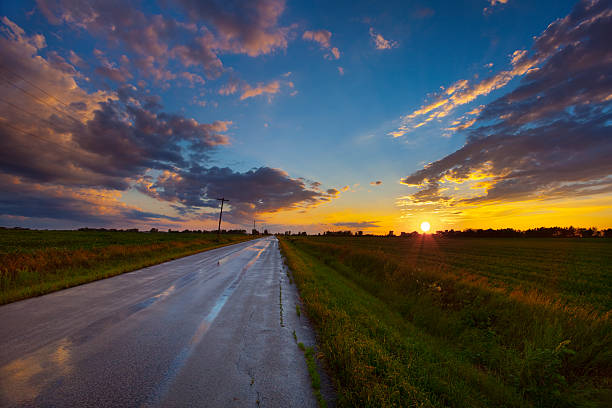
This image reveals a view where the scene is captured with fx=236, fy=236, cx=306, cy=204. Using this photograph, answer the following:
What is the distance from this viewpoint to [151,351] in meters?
4.28

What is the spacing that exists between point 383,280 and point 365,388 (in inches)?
391

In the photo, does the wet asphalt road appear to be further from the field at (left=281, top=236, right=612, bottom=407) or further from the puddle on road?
the field at (left=281, top=236, right=612, bottom=407)

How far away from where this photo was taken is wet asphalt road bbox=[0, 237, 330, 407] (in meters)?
3.15

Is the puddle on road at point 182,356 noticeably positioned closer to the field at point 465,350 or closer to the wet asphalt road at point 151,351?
the wet asphalt road at point 151,351

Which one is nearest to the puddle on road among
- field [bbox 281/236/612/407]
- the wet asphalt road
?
the wet asphalt road

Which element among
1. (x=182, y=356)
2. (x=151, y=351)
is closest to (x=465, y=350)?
(x=182, y=356)

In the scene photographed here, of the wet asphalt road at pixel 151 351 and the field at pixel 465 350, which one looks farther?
the field at pixel 465 350

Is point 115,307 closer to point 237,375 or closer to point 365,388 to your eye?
point 237,375

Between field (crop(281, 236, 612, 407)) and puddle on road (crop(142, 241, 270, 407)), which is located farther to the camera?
field (crop(281, 236, 612, 407))

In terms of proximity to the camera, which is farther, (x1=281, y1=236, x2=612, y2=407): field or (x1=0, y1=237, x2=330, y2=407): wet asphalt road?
(x1=281, y1=236, x2=612, y2=407): field

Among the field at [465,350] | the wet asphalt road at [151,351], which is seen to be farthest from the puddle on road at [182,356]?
the field at [465,350]

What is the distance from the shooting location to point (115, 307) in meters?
6.52

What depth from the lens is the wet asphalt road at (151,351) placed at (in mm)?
3150

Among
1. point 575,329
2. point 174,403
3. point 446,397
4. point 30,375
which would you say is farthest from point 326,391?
point 575,329
